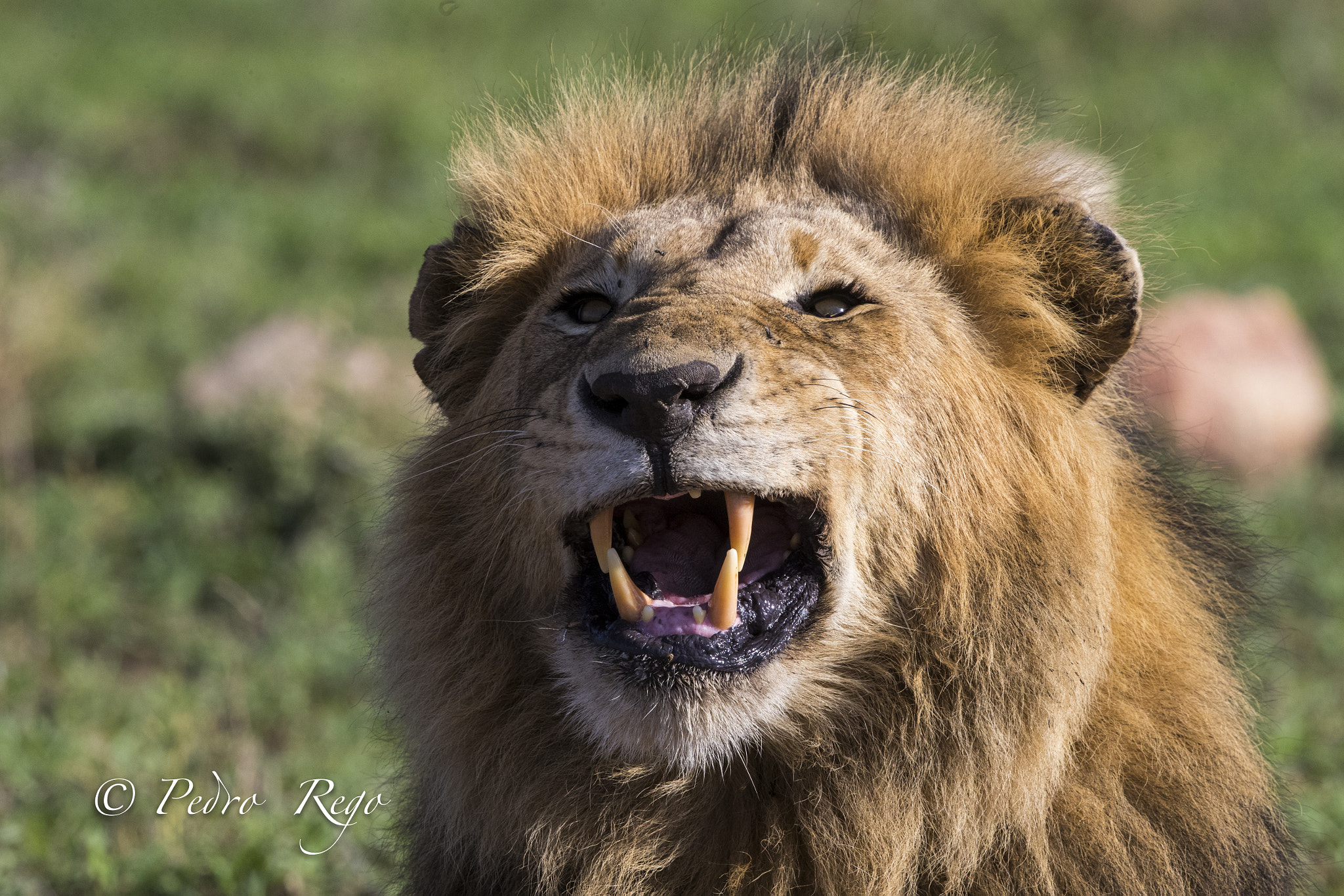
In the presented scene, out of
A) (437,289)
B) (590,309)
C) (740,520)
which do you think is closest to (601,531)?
(740,520)

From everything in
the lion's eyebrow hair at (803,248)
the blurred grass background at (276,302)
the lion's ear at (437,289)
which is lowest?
the blurred grass background at (276,302)

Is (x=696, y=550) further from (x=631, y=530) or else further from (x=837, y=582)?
(x=837, y=582)

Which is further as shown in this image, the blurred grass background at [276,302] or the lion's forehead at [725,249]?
the blurred grass background at [276,302]

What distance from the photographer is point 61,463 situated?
6.39 m

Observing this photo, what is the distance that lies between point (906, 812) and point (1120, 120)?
10510 mm

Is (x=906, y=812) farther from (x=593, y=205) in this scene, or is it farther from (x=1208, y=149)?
(x=1208, y=149)

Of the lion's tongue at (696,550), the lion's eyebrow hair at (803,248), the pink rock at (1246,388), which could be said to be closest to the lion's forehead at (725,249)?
the lion's eyebrow hair at (803,248)

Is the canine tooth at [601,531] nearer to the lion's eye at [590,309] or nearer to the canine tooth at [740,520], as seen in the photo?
the canine tooth at [740,520]

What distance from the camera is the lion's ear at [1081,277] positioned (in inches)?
95.3

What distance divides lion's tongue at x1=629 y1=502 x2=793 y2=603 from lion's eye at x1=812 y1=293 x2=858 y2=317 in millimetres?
387

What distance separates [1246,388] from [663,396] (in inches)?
219

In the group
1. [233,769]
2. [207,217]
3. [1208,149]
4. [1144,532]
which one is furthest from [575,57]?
[1144,532]

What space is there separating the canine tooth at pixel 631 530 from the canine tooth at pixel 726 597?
0.24 meters

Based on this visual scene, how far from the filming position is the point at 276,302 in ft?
27.9
